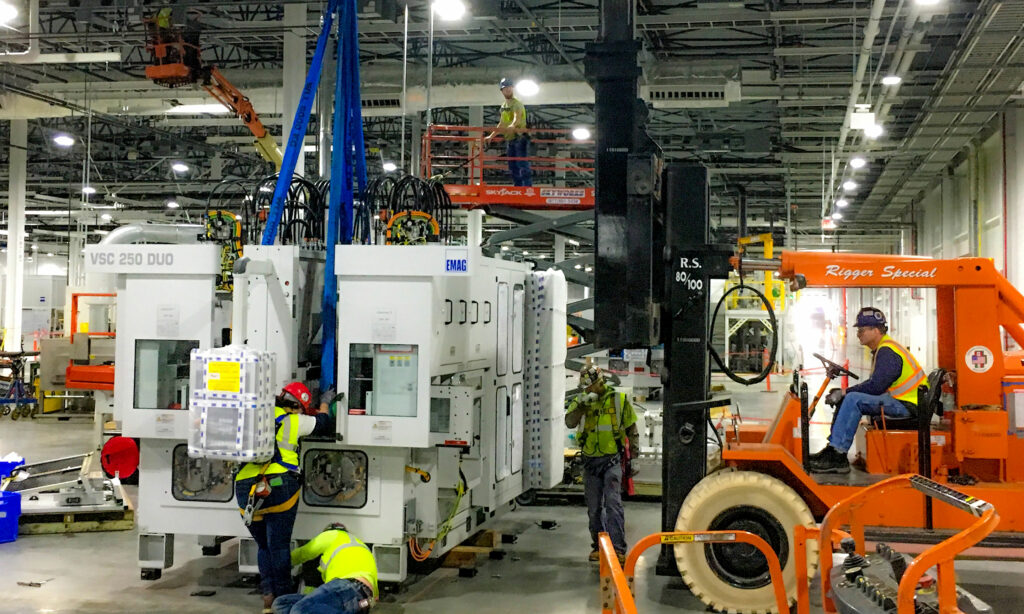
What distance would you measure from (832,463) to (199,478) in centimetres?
538

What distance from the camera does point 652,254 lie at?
293 inches

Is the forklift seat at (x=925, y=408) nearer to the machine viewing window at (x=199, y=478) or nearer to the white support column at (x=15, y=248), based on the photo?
the machine viewing window at (x=199, y=478)

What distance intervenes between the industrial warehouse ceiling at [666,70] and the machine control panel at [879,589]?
837 cm

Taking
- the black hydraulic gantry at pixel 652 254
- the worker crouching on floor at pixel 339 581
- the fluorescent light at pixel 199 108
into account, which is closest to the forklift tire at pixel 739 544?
the black hydraulic gantry at pixel 652 254

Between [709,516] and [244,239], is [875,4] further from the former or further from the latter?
[244,239]

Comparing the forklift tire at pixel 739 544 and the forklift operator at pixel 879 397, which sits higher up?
the forklift operator at pixel 879 397

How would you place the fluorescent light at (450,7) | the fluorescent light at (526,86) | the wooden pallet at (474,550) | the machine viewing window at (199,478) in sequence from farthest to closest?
the fluorescent light at (526,86) < the fluorescent light at (450,7) < the wooden pallet at (474,550) < the machine viewing window at (199,478)

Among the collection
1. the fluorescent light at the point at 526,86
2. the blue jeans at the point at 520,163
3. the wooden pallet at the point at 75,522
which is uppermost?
the fluorescent light at the point at 526,86

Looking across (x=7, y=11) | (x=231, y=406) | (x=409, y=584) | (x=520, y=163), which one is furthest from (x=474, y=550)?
(x=7, y=11)

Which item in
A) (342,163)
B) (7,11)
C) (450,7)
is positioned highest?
(7,11)

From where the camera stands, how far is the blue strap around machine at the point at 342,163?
7.80 meters

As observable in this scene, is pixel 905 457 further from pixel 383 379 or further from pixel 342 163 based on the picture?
pixel 342 163

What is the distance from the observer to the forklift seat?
716cm

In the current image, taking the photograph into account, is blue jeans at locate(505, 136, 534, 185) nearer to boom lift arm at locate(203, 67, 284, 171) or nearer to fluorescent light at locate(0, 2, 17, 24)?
boom lift arm at locate(203, 67, 284, 171)
